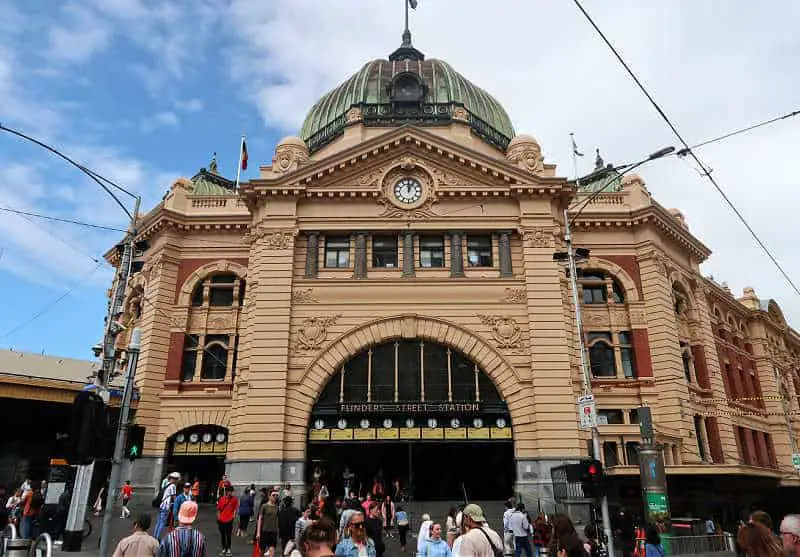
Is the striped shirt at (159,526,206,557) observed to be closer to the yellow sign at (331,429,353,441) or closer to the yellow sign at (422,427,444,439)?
the yellow sign at (331,429,353,441)

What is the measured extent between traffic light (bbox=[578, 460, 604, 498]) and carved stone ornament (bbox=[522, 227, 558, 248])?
2040 centimetres

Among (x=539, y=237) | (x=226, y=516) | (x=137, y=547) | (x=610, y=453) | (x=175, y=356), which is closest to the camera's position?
(x=137, y=547)

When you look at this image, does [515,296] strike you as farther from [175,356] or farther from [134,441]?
[134,441]

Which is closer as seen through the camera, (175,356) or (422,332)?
(422,332)

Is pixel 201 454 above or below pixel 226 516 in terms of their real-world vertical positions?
above

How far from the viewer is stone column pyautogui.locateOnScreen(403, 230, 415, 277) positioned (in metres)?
34.4

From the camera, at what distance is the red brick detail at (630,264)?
125 ft

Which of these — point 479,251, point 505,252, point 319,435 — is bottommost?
point 319,435

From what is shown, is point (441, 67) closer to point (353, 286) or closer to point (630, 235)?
point (630, 235)

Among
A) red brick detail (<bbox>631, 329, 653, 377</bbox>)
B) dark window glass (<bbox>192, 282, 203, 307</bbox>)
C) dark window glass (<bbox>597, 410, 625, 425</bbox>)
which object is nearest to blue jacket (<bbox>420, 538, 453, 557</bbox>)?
dark window glass (<bbox>597, 410, 625, 425</bbox>)

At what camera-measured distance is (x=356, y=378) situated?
108 ft

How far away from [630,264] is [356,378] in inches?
778

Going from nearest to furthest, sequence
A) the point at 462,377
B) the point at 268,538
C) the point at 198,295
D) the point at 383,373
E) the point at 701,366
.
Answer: the point at 268,538
the point at 462,377
the point at 383,373
the point at 198,295
the point at 701,366

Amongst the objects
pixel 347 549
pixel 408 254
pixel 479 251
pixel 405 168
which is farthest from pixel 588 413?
pixel 405 168
